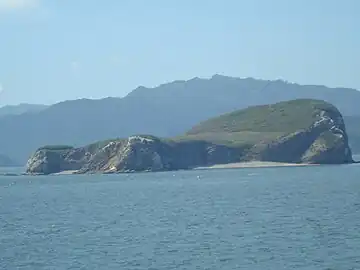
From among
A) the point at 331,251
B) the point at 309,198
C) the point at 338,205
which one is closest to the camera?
the point at 331,251

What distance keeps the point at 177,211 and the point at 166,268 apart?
3807 centimetres

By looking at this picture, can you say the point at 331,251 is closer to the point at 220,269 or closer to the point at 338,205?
the point at 220,269

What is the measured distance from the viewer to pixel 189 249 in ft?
173

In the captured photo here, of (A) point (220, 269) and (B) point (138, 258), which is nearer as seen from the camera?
(A) point (220, 269)

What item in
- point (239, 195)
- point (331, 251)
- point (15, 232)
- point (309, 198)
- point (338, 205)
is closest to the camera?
point (331, 251)

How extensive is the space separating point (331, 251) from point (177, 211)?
36.2m

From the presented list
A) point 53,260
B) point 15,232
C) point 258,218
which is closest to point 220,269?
point 53,260

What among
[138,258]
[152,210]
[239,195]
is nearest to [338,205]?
[152,210]

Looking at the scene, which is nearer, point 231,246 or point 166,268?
point 166,268

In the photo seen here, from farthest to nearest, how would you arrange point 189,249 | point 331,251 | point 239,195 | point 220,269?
point 239,195
point 189,249
point 331,251
point 220,269

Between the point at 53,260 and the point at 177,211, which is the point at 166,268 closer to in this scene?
the point at 53,260

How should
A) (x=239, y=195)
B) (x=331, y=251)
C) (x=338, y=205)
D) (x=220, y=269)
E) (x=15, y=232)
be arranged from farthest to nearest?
(x=239, y=195), (x=338, y=205), (x=15, y=232), (x=331, y=251), (x=220, y=269)

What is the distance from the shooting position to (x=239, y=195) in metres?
107

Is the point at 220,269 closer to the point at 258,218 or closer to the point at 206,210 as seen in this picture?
the point at 258,218
